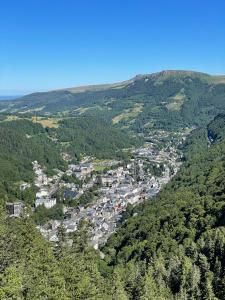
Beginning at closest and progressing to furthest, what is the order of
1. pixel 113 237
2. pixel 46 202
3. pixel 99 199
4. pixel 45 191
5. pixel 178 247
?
pixel 178 247 → pixel 113 237 → pixel 46 202 → pixel 99 199 → pixel 45 191

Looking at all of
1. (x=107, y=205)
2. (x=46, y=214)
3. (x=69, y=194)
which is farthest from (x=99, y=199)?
(x=46, y=214)

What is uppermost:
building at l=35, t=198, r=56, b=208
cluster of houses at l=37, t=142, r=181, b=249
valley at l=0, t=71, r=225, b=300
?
valley at l=0, t=71, r=225, b=300

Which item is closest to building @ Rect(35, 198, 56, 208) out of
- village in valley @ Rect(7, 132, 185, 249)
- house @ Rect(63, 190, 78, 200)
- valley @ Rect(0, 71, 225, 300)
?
village in valley @ Rect(7, 132, 185, 249)

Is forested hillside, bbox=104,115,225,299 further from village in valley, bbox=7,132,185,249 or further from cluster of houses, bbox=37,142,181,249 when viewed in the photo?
village in valley, bbox=7,132,185,249

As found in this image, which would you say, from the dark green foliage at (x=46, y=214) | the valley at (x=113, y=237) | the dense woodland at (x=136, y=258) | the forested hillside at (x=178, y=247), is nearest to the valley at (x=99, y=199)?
the valley at (x=113, y=237)

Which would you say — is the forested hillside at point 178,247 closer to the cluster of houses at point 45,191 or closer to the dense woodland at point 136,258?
the dense woodland at point 136,258

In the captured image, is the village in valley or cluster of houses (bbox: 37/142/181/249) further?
the village in valley

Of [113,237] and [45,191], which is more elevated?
[113,237]

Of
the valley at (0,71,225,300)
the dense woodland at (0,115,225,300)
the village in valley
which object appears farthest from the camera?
the village in valley

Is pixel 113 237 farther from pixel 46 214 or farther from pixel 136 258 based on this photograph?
pixel 46 214
